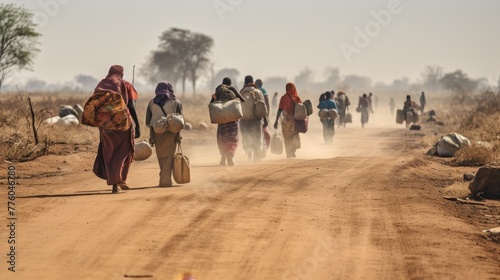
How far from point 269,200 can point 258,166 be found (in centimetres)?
453

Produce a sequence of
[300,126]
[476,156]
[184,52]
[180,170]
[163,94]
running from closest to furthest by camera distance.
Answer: [180,170]
[163,94]
[476,156]
[300,126]
[184,52]

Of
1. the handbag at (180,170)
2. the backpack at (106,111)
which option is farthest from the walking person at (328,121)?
the backpack at (106,111)

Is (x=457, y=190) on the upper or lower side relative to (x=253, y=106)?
lower

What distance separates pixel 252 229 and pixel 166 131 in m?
4.03

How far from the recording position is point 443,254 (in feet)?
27.2

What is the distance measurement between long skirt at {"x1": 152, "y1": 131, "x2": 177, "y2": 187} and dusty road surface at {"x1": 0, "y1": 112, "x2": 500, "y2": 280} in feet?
0.90

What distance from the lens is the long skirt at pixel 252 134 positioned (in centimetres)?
1800

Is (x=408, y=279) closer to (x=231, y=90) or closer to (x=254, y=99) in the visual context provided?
(x=231, y=90)

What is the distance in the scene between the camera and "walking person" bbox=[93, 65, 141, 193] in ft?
38.7

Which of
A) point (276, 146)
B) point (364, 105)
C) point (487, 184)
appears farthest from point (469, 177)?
point (364, 105)

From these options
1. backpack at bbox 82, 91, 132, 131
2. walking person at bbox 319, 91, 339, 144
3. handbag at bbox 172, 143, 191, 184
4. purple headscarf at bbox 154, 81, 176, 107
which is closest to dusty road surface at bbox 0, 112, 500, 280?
→ handbag at bbox 172, 143, 191, 184

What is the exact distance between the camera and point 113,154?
11844mm

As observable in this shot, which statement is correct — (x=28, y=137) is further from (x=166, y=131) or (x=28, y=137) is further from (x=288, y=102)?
(x=166, y=131)

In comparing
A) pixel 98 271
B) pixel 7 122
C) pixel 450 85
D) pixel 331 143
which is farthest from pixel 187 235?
pixel 450 85
